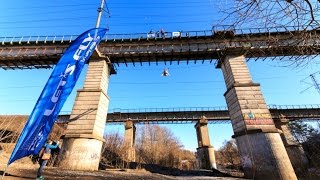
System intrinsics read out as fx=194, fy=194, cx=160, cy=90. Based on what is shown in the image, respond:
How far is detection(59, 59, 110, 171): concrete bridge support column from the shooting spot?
11.6m

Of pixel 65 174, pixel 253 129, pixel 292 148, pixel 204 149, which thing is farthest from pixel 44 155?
pixel 292 148

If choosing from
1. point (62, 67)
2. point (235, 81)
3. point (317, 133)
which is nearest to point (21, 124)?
point (62, 67)

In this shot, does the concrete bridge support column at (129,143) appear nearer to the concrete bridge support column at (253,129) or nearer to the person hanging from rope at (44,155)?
the concrete bridge support column at (253,129)

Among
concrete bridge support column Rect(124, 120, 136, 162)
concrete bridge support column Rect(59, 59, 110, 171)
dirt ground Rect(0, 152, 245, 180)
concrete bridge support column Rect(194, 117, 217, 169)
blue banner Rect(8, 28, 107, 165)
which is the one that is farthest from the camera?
concrete bridge support column Rect(194, 117, 217, 169)

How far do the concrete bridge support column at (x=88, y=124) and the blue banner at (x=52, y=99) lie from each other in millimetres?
5172

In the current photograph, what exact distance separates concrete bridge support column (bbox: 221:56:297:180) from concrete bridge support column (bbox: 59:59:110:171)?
30.5ft

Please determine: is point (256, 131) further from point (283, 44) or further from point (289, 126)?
point (289, 126)

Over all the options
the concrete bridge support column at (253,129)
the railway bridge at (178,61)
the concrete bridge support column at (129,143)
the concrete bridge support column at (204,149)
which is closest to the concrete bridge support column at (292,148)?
the railway bridge at (178,61)

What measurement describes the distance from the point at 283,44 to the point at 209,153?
76.3 feet

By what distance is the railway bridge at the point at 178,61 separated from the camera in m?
11.3

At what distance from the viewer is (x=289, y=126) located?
27.6 meters

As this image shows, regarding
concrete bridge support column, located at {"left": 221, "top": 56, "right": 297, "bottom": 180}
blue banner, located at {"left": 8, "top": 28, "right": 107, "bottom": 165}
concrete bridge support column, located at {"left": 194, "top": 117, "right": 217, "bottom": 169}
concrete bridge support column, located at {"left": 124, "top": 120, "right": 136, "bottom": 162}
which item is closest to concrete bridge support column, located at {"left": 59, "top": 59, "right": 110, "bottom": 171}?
blue banner, located at {"left": 8, "top": 28, "right": 107, "bottom": 165}

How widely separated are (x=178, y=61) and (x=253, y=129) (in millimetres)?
8667

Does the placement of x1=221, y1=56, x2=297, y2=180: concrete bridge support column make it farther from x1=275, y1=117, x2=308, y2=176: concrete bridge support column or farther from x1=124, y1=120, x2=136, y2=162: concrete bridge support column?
x1=124, y1=120, x2=136, y2=162: concrete bridge support column
